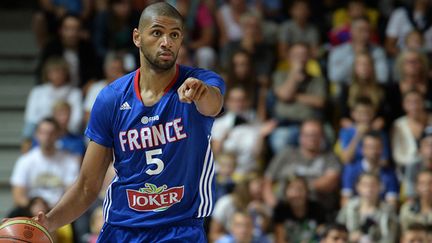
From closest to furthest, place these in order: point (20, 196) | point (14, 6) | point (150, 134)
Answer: point (150, 134) → point (20, 196) → point (14, 6)

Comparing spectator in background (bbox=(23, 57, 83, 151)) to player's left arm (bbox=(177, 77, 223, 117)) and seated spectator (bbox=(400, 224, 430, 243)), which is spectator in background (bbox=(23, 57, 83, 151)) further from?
player's left arm (bbox=(177, 77, 223, 117))

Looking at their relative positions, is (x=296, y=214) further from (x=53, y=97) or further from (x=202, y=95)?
(x=202, y=95)

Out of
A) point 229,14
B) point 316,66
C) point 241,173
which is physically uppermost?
point 229,14

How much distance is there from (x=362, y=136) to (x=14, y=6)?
629 cm

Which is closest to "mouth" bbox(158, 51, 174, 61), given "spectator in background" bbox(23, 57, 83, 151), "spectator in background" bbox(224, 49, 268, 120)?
"spectator in background" bbox(224, 49, 268, 120)

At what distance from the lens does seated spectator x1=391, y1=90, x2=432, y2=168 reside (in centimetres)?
1045

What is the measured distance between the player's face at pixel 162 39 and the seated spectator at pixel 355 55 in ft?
22.1

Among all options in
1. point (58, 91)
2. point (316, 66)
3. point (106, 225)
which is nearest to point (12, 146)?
point (58, 91)

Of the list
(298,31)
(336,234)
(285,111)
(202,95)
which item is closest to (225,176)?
(285,111)

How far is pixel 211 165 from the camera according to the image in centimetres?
519

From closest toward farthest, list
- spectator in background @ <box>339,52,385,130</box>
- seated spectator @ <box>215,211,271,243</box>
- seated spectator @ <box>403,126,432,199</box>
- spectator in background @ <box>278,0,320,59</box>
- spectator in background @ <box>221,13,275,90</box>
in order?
seated spectator @ <box>215,211,271,243</box> → seated spectator @ <box>403,126,432,199</box> → spectator in background @ <box>339,52,385,130</box> → spectator in background @ <box>221,13,275,90</box> → spectator in background @ <box>278,0,320,59</box>

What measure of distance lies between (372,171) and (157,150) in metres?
5.47

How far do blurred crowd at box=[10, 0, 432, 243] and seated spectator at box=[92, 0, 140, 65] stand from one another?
19 millimetres

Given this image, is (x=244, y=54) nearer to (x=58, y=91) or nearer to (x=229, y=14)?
(x=229, y=14)
